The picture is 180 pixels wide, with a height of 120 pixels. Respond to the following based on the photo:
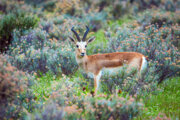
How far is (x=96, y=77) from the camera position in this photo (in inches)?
229

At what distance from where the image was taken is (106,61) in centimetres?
589

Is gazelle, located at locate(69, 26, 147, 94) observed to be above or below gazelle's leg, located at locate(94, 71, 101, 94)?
above

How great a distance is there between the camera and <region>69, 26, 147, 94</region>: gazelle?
5.55 metres

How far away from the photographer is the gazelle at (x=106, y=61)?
5.55m

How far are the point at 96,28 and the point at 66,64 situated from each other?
6264 mm

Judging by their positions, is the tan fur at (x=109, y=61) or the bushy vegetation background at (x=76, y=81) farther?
the tan fur at (x=109, y=61)

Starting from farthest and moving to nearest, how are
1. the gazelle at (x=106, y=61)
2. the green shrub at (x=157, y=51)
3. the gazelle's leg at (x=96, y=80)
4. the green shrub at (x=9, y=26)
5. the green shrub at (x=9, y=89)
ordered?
the green shrub at (x=9, y=26)
the green shrub at (x=157, y=51)
the gazelle's leg at (x=96, y=80)
the gazelle at (x=106, y=61)
the green shrub at (x=9, y=89)

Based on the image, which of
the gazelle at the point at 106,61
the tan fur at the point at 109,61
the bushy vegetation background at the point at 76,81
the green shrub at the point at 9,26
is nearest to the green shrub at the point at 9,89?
the bushy vegetation background at the point at 76,81

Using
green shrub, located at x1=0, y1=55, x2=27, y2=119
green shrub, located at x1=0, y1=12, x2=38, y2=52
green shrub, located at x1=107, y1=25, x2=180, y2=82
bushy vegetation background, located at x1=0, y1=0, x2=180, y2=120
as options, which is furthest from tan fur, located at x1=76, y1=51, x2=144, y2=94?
green shrub, located at x1=0, y1=12, x2=38, y2=52

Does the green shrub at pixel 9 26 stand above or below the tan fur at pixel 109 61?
above

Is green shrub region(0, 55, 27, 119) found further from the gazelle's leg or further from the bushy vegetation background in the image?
the gazelle's leg

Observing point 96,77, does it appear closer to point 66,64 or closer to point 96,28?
point 66,64

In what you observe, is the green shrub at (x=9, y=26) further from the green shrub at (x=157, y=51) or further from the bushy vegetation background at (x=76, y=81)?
the green shrub at (x=157, y=51)

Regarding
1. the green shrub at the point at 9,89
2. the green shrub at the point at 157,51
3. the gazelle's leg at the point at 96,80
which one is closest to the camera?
the green shrub at the point at 9,89
